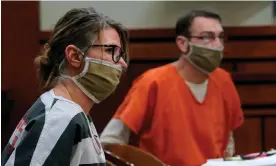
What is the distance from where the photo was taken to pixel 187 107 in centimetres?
229

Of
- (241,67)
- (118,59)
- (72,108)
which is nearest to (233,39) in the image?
(241,67)

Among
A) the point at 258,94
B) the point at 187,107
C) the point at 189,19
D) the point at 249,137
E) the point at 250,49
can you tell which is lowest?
the point at 249,137

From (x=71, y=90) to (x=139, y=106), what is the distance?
0.91m

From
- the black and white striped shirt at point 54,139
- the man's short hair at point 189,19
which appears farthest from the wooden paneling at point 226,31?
the black and white striped shirt at point 54,139

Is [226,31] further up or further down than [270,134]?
further up

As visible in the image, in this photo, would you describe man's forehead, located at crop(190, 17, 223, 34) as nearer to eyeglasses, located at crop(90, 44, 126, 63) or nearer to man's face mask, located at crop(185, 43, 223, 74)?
man's face mask, located at crop(185, 43, 223, 74)

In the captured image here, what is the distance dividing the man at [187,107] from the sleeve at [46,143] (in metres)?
1.02

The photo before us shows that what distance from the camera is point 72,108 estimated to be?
1.25 meters

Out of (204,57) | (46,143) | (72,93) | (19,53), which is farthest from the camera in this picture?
(19,53)

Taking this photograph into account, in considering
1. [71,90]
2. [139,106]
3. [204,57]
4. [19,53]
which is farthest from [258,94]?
[71,90]

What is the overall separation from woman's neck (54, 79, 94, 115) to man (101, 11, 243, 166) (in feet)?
2.77

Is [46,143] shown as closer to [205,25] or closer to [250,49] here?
[205,25]

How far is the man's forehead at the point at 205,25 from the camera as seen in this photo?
241 cm

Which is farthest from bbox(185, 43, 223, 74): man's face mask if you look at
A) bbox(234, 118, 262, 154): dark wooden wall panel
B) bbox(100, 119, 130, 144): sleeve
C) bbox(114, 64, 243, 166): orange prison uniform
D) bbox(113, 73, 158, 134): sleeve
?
bbox(234, 118, 262, 154): dark wooden wall panel
